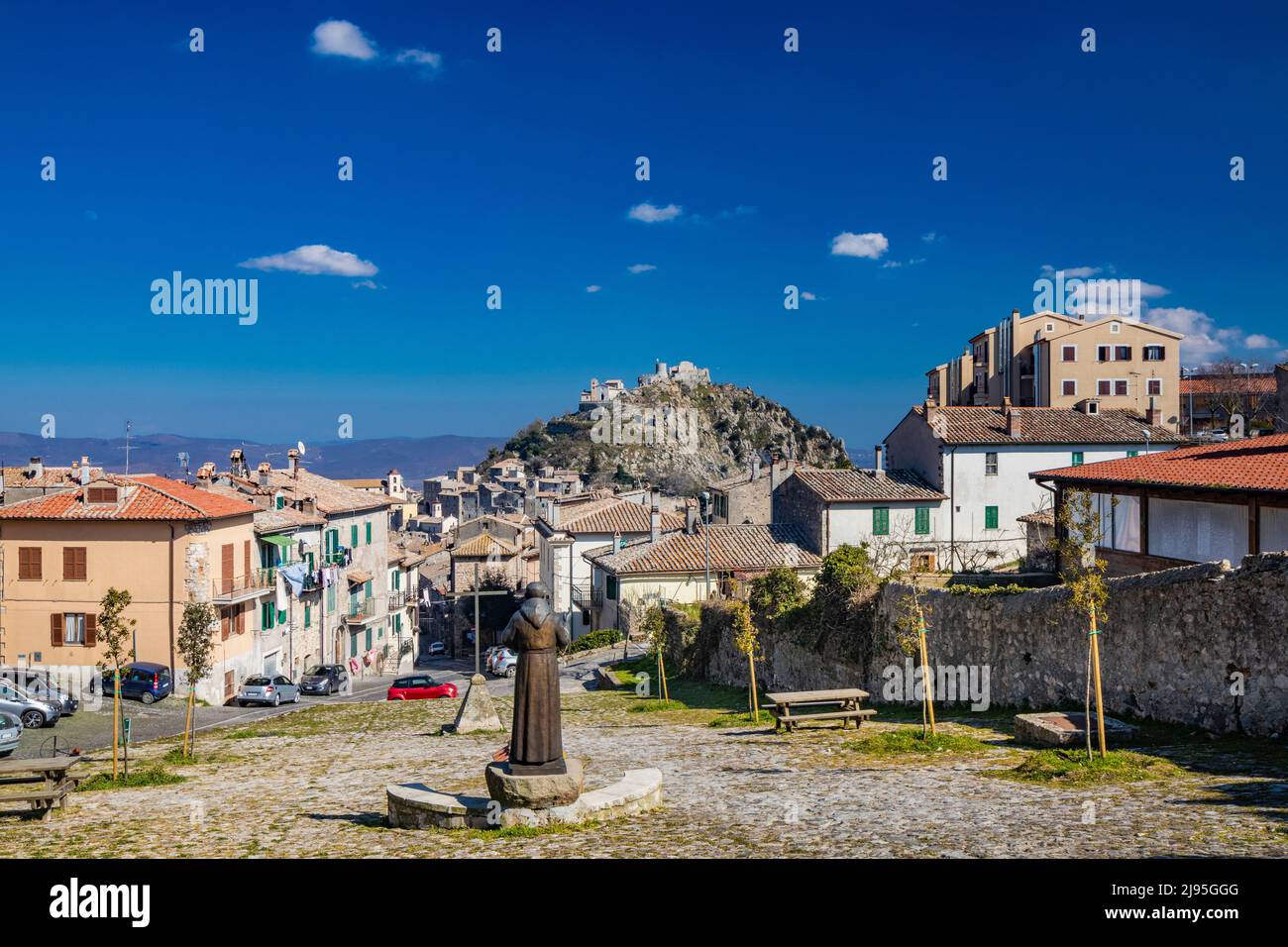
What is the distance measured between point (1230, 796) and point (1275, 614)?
13.2 feet

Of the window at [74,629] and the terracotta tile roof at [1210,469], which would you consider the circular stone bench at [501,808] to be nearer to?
the terracotta tile roof at [1210,469]

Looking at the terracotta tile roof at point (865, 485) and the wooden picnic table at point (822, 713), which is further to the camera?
the terracotta tile roof at point (865, 485)

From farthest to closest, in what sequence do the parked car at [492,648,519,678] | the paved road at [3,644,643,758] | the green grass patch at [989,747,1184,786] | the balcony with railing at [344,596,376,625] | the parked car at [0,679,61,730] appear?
the balcony with railing at [344,596,376,625] → the parked car at [492,648,519,678] → the parked car at [0,679,61,730] → the paved road at [3,644,643,758] → the green grass patch at [989,747,1184,786]

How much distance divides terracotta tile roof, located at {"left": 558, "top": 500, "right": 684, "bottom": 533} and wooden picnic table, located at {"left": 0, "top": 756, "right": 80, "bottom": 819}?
44.6 metres

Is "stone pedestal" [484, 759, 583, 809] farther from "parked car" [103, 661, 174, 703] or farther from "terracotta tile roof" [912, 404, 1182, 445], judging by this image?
"terracotta tile roof" [912, 404, 1182, 445]

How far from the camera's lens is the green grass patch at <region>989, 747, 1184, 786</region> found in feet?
37.1

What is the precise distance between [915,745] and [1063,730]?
224 centimetres

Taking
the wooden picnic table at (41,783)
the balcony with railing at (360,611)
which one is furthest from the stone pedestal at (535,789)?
the balcony with railing at (360,611)

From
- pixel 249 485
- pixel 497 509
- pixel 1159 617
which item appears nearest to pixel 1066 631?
pixel 1159 617

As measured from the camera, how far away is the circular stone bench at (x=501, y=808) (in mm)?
9766

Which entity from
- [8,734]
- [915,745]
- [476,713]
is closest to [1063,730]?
[915,745]

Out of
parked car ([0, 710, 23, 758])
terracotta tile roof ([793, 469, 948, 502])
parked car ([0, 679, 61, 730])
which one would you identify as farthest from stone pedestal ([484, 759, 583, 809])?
terracotta tile roof ([793, 469, 948, 502])

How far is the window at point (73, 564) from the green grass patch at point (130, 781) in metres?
23.3

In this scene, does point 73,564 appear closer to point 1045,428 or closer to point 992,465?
point 992,465
